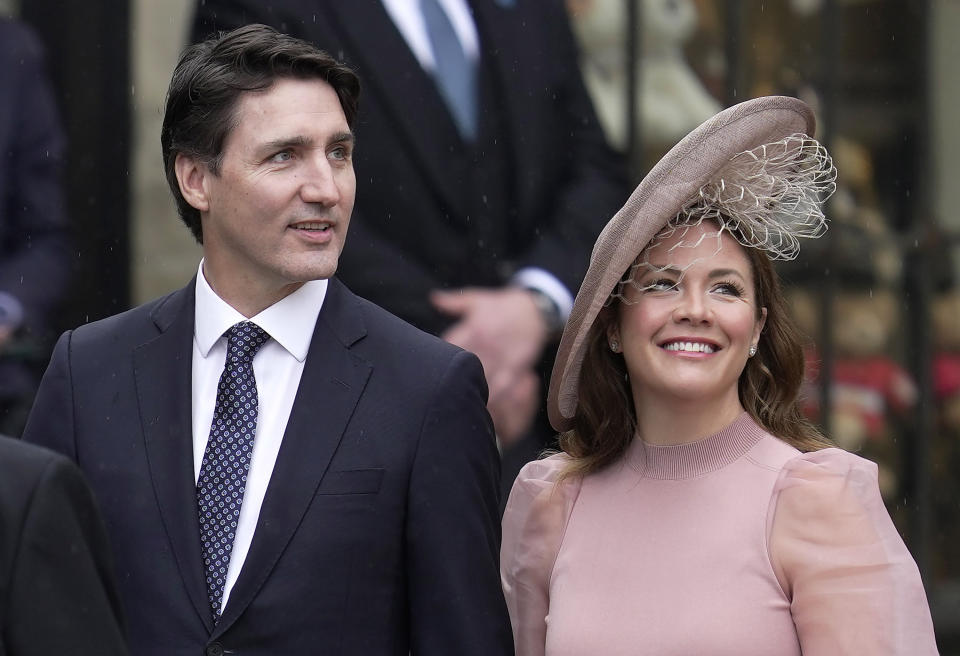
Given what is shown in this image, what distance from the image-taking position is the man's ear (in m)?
2.77

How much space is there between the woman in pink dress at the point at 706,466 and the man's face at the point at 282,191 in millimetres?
455

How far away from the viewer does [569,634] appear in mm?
2646

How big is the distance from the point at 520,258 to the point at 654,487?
6.22ft

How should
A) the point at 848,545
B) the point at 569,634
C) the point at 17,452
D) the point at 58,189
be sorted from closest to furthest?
the point at 17,452 < the point at 848,545 < the point at 569,634 < the point at 58,189

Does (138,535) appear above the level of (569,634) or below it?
above

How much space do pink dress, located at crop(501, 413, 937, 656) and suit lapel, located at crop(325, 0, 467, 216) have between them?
71.0 inches

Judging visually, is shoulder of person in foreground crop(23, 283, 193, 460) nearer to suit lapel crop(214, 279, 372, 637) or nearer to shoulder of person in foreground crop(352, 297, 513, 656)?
suit lapel crop(214, 279, 372, 637)

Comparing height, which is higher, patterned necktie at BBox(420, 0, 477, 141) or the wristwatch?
patterned necktie at BBox(420, 0, 477, 141)

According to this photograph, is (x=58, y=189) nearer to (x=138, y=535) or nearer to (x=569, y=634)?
(x=138, y=535)

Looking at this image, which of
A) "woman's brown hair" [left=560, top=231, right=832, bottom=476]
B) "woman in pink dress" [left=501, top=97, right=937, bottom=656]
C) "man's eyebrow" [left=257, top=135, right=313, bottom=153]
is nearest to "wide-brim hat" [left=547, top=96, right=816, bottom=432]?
"woman in pink dress" [left=501, top=97, right=937, bottom=656]

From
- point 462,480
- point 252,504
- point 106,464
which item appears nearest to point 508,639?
point 462,480

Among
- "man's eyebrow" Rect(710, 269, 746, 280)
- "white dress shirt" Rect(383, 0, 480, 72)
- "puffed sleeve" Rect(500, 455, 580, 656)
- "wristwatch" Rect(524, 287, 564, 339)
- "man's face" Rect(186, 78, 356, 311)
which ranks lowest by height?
"puffed sleeve" Rect(500, 455, 580, 656)

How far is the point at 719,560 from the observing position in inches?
102

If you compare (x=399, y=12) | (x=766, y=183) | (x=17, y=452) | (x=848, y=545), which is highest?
(x=399, y=12)
